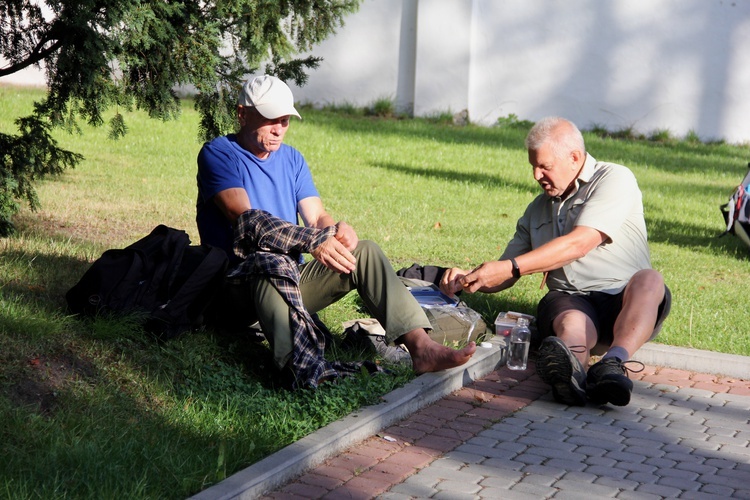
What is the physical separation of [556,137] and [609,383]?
1429 millimetres

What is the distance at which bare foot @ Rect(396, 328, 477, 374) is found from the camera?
16.1 ft

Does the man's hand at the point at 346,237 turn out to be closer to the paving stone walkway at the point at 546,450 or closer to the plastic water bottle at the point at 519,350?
the paving stone walkway at the point at 546,450

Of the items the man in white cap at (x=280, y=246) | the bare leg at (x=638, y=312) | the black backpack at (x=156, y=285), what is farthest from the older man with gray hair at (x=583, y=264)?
the black backpack at (x=156, y=285)

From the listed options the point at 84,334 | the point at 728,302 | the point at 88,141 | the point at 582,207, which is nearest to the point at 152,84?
the point at 84,334

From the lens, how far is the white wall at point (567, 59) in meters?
16.5

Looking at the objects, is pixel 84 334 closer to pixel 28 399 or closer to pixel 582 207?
pixel 28 399

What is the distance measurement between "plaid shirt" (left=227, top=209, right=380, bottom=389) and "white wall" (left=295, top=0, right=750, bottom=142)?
40.5 feet

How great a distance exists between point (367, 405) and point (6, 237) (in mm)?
3547

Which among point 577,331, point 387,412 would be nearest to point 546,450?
point 387,412

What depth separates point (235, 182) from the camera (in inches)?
205

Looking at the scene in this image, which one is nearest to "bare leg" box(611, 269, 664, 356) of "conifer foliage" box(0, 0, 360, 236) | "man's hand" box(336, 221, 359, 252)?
"man's hand" box(336, 221, 359, 252)

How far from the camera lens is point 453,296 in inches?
235

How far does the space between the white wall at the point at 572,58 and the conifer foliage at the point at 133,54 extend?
9.75 metres

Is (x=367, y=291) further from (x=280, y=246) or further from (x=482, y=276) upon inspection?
(x=482, y=276)
